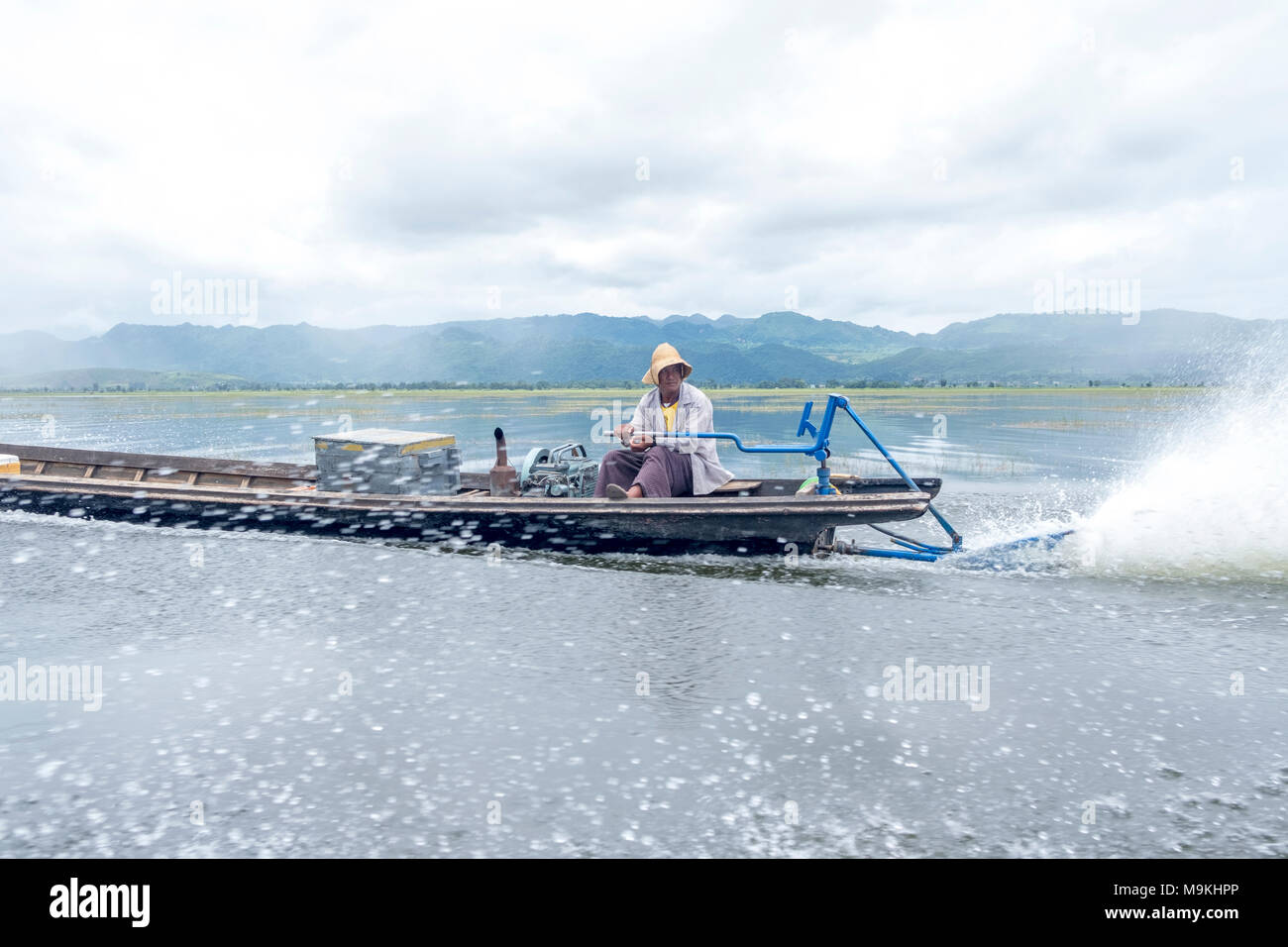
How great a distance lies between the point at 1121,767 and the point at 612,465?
7510 mm

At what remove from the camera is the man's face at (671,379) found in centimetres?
1069

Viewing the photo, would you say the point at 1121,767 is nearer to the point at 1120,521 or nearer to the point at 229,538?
the point at 1120,521

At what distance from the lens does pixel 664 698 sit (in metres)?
6.29

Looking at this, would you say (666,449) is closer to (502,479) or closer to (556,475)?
(556,475)

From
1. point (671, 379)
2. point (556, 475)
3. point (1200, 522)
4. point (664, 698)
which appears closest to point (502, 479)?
point (556, 475)

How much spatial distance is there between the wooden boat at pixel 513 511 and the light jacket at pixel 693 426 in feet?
1.96

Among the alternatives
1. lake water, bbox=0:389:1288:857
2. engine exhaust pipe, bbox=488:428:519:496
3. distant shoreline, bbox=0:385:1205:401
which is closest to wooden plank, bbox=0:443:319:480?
lake water, bbox=0:389:1288:857

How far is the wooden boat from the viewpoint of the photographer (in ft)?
34.0

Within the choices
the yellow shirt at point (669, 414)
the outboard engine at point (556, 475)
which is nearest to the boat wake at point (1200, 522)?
the yellow shirt at point (669, 414)

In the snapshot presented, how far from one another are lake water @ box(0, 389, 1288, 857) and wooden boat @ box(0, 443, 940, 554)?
0.38 m

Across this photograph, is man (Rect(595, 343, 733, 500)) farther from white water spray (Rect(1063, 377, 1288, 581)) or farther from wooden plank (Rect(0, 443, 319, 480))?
wooden plank (Rect(0, 443, 319, 480))

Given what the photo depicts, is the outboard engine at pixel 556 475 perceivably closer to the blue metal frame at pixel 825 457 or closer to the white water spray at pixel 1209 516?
the blue metal frame at pixel 825 457
